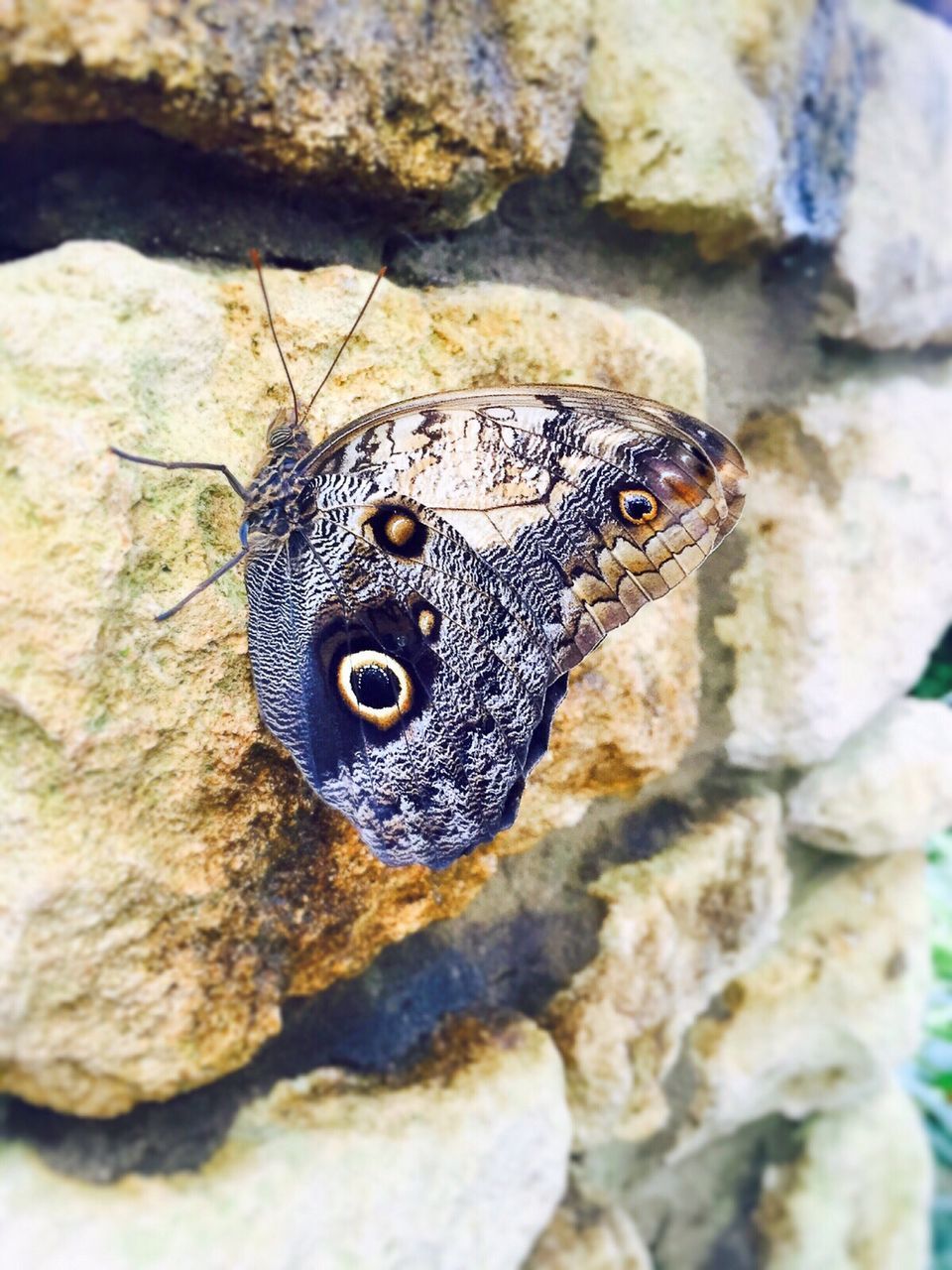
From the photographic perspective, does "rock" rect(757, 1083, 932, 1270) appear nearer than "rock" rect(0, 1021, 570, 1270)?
No

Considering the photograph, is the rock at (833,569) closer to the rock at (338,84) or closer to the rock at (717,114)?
the rock at (717,114)

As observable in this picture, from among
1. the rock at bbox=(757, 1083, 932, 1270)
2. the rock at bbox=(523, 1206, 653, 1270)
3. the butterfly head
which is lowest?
the rock at bbox=(757, 1083, 932, 1270)

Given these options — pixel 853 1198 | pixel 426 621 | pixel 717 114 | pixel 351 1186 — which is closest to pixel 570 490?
pixel 426 621

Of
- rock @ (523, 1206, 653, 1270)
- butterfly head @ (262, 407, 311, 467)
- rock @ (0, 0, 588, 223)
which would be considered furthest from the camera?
rock @ (523, 1206, 653, 1270)

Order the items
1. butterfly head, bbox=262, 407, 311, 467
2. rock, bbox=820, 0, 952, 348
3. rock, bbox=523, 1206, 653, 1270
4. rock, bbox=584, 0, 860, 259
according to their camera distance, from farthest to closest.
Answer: rock, bbox=820, 0, 952, 348 < rock, bbox=523, 1206, 653, 1270 < rock, bbox=584, 0, 860, 259 < butterfly head, bbox=262, 407, 311, 467

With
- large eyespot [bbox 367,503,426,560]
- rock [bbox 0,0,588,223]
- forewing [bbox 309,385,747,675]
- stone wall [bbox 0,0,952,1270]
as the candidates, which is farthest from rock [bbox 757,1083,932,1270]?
rock [bbox 0,0,588,223]

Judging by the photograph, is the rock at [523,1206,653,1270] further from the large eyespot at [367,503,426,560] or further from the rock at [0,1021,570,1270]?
the large eyespot at [367,503,426,560]
